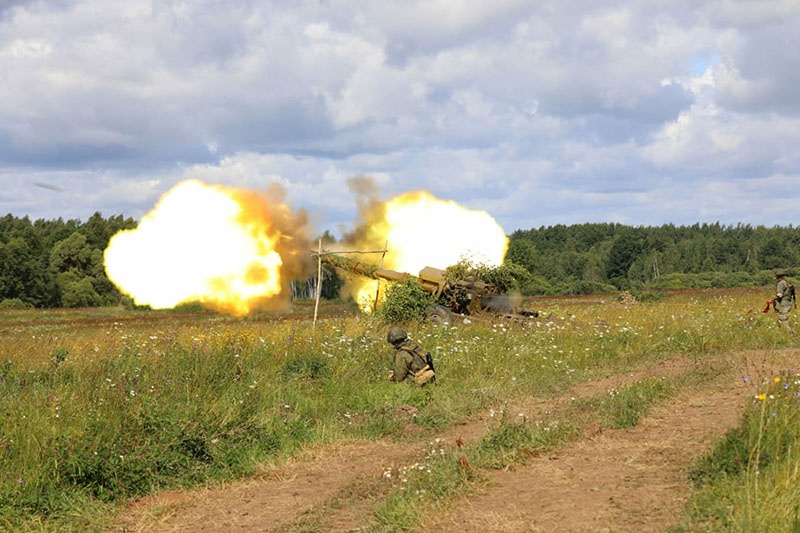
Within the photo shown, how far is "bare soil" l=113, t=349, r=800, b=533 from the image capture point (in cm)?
540

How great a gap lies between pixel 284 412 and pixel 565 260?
111183 millimetres

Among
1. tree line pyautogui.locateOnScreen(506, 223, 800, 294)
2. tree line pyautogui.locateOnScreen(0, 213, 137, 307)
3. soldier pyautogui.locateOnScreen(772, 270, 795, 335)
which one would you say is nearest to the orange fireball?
soldier pyautogui.locateOnScreen(772, 270, 795, 335)

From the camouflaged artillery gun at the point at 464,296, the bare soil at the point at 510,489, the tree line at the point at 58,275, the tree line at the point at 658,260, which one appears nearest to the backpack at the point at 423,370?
the bare soil at the point at 510,489

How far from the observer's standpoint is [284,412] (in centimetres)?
936

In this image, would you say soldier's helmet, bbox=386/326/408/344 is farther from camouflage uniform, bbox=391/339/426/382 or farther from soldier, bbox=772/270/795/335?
soldier, bbox=772/270/795/335

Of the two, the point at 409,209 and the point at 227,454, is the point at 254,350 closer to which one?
the point at 227,454

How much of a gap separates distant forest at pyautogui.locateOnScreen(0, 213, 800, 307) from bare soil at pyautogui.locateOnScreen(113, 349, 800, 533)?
13.7 meters

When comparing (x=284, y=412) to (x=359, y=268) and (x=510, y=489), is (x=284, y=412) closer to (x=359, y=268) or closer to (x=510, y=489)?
(x=510, y=489)

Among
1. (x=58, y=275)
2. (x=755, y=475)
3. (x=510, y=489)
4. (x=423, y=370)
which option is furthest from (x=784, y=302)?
(x=58, y=275)

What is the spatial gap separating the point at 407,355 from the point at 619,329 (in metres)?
7.54

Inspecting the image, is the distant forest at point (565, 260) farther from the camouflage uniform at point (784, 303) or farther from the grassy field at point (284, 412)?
the grassy field at point (284, 412)

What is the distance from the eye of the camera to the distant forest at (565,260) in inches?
2411

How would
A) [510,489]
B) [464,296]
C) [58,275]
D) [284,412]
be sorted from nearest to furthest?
[510,489] → [284,412] → [464,296] → [58,275]

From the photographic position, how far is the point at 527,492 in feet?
19.7
